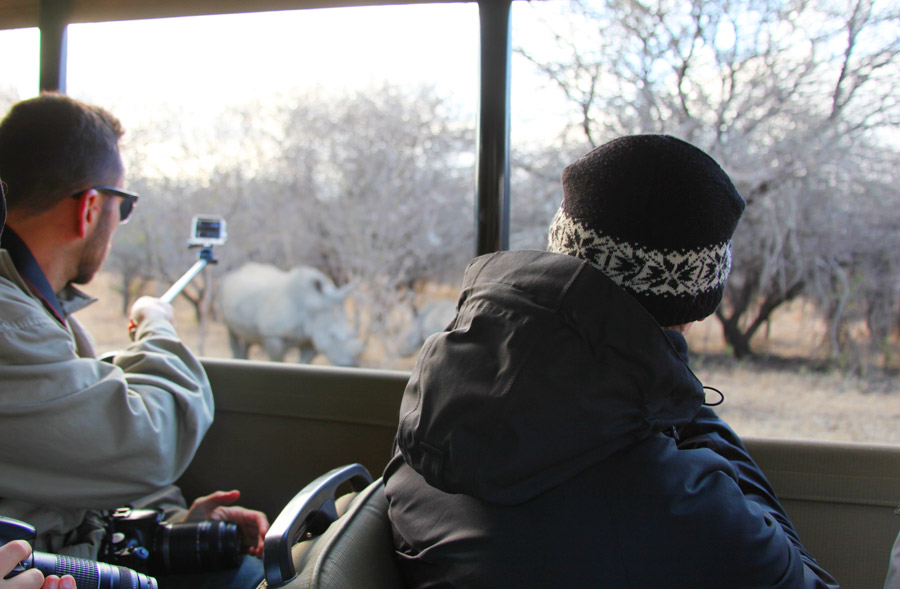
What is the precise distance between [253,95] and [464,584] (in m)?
2.72

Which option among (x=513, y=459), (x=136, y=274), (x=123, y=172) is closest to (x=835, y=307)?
(x=513, y=459)

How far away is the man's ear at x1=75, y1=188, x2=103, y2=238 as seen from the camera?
1.38m

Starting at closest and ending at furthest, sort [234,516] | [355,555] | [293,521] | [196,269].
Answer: [355,555] < [293,521] < [234,516] < [196,269]

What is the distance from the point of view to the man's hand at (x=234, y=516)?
1485 millimetres

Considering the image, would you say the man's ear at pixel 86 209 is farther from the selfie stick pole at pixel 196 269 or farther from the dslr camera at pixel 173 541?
the dslr camera at pixel 173 541

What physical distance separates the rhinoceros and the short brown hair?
162 centimetres

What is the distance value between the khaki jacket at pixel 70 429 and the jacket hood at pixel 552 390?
76 centimetres

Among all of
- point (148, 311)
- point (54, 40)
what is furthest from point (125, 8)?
point (148, 311)

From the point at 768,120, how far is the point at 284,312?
86.8 inches

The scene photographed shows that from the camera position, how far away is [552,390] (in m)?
0.69

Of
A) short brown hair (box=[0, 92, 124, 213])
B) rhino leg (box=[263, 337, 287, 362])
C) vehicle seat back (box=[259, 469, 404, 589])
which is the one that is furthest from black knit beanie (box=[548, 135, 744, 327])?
rhino leg (box=[263, 337, 287, 362])

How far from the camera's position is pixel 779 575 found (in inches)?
28.2

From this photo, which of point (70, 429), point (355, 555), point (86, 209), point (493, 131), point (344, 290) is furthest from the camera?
point (344, 290)

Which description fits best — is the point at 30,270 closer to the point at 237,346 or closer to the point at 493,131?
the point at 493,131
